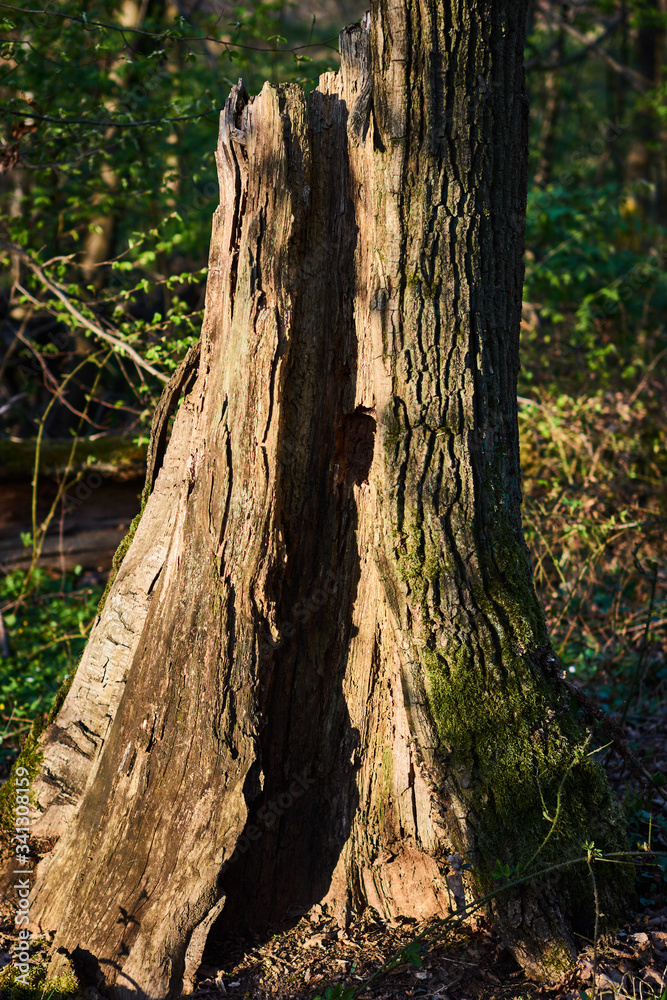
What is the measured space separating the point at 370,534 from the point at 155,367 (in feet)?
12.3

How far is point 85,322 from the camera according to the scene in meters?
4.69

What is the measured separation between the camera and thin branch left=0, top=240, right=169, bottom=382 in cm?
454

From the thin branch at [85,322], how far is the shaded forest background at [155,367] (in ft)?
0.11

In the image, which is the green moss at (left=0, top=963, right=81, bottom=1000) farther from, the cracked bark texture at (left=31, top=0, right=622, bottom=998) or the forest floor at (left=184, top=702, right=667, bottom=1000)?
the forest floor at (left=184, top=702, right=667, bottom=1000)

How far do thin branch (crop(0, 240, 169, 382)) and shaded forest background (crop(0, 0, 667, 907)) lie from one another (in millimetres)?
34

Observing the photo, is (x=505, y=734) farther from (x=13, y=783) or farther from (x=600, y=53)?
(x=600, y=53)

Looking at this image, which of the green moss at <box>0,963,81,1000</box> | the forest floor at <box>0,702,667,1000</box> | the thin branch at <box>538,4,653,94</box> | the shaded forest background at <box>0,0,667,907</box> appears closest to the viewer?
the forest floor at <box>0,702,667,1000</box>

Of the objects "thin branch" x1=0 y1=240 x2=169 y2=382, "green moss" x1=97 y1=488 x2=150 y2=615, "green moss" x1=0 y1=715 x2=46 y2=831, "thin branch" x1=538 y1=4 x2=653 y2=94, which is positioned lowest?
"green moss" x1=0 y1=715 x2=46 y2=831

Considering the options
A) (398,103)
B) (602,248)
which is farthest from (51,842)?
(602,248)

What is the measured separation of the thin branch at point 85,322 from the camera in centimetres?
→ 454

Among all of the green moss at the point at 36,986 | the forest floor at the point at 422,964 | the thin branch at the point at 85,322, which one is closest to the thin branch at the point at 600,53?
the thin branch at the point at 85,322

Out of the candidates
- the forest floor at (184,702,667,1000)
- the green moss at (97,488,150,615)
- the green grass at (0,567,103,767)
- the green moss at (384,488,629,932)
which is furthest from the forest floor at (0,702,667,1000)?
the green grass at (0,567,103,767)

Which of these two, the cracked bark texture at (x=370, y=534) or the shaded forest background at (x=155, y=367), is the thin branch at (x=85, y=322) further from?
the cracked bark texture at (x=370, y=534)

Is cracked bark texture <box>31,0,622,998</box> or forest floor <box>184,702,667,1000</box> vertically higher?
cracked bark texture <box>31,0,622,998</box>
